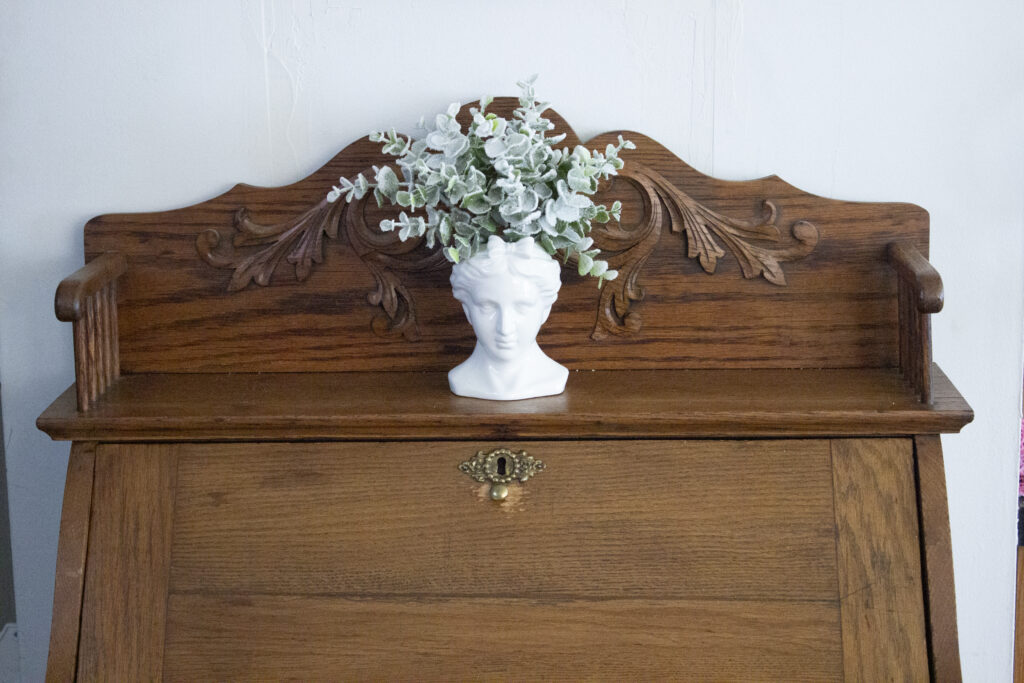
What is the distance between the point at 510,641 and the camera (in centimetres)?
114

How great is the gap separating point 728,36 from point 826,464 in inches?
21.7

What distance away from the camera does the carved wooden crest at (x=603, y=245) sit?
127cm

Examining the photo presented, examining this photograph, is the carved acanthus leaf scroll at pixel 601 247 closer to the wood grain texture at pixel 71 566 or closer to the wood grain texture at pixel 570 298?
the wood grain texture at pixel 570 298

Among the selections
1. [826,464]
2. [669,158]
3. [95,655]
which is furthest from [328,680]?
[669,158]

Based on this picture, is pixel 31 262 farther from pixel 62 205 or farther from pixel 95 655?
pixel 95 655

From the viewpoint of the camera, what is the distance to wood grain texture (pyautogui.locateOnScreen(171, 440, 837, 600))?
114cm

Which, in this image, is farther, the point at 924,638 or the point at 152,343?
the point at 152,343

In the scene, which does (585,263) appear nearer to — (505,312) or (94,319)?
(505,312)

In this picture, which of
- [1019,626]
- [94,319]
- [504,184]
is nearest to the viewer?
[504,184]

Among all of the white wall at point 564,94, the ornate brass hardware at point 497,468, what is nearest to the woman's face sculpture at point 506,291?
the ornate brass hardware at point 497,468

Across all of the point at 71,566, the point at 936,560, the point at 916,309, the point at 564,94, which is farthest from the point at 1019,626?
the point at 71,566

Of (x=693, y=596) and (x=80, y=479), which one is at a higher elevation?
(x=80, y=479)

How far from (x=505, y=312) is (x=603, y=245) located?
8.5 inches

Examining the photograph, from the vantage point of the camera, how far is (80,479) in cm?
116
